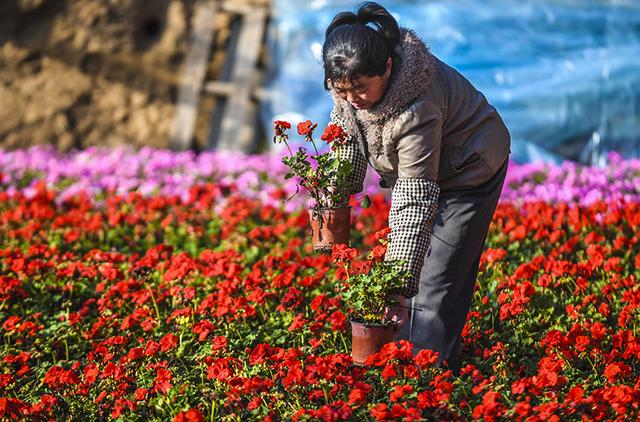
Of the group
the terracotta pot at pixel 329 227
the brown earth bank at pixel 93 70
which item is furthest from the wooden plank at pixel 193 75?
the terracotta pot at pixel 329 227

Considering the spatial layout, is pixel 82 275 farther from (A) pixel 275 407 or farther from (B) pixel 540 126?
(B) pixel 540 126

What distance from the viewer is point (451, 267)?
9.98 feet

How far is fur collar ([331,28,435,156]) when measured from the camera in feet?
8.77

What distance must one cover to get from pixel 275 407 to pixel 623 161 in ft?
13.9

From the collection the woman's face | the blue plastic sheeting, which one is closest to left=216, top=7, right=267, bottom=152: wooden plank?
the blue plastic sheeting

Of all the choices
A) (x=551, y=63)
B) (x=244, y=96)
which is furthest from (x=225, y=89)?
(x=551, y=63)

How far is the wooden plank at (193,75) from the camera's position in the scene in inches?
314

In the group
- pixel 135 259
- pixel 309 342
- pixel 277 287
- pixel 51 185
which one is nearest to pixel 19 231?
pixel 135 259

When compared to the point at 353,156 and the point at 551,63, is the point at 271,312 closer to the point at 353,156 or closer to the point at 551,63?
the point at 353,156

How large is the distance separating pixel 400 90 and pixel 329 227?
54 cm

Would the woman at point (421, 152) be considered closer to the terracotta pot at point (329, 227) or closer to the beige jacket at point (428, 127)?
the beige jacket at point (428, 127)

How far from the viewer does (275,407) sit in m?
2.77

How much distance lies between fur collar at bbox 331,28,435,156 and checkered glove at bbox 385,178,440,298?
16cm

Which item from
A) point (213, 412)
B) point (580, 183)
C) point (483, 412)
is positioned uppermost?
point (580, 183)
